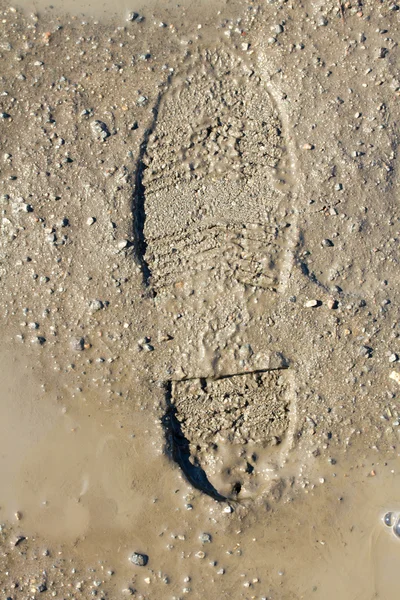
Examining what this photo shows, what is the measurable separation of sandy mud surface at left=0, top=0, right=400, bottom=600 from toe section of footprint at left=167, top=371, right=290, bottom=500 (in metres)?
0.02

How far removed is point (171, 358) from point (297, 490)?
1.35m

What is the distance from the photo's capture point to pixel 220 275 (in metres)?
3.63

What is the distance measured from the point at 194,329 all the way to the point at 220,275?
17.6 inches

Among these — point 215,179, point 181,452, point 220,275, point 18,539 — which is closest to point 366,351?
point 220,275

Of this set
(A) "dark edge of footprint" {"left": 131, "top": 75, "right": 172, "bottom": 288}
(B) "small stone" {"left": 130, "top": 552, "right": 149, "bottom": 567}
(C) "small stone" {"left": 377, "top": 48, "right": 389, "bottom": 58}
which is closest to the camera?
(B) "small stone" {"left": 130, "top": 552, "right": 149, "bottom": 567}

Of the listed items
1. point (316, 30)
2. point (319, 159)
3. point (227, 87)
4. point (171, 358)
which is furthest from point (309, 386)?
point (316, 30)

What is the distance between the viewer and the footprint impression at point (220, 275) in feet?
11.9

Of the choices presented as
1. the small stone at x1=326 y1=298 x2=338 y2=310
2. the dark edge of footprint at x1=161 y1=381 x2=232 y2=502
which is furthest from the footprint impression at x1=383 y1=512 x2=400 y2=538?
the small stone at x1=326 y1=298 x2=338 y2=310

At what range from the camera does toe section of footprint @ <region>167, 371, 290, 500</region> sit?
3.64 m

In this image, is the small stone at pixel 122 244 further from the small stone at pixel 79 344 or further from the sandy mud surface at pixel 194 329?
the small stone at pixel 79 344

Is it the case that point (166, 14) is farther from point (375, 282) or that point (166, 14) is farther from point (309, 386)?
point (309, 386)

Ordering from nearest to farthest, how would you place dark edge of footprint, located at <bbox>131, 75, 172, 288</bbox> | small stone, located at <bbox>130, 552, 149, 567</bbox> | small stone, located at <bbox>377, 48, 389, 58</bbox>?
1. small stone, located at <bbox>130, 552, 149, 567</bbox>
2. dark edge of footprint, located at <bbox>131, 75, 172, 288</bbox>
3. small stone, located at <bbox>377, 48, 389, 58</bbox>

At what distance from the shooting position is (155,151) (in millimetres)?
3705

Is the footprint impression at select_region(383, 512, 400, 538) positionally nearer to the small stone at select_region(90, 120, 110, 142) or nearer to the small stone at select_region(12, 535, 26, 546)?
the small stone at select_region(12, 535, 26, 546)
